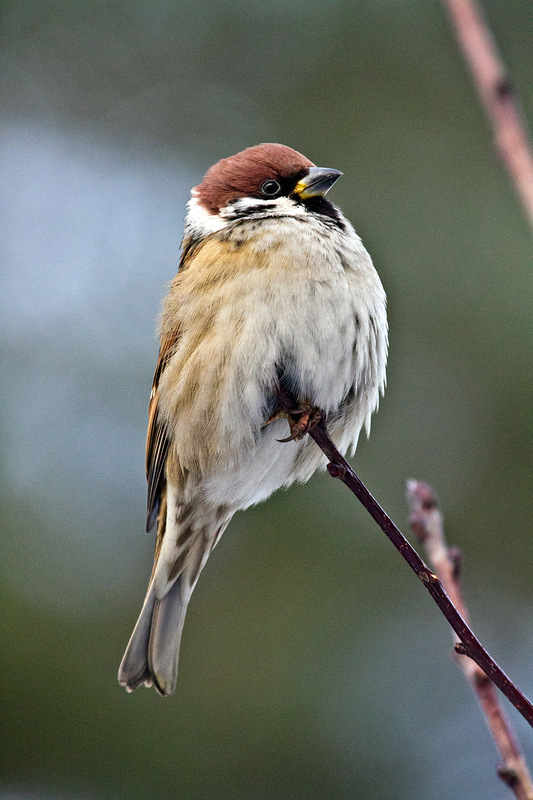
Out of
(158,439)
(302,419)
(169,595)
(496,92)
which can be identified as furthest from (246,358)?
(496,92)

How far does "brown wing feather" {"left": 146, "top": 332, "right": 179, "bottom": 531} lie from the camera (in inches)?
131

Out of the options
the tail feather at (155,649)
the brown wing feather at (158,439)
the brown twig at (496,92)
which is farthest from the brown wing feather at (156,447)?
the brown twig at (496,92)

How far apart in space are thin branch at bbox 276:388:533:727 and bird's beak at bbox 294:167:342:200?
4.17 feet

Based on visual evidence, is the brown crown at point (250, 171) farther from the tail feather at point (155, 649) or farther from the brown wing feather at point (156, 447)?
the tail feather at point (155, 649)

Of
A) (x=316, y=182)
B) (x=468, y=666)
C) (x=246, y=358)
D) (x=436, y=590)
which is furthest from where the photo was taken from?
(x=316, y=182)

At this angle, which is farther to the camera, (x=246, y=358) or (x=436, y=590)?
(x=246, y=358)

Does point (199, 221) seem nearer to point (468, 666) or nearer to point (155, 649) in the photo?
point (155, 649)

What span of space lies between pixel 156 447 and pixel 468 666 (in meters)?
1.74

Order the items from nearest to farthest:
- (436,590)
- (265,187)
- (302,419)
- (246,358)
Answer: (436,590) → (302,419) → (246,358) → (265,187)

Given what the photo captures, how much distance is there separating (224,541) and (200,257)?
235cm

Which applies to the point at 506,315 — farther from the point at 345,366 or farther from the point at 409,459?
the point at 345,366

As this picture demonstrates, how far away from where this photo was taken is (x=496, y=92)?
144 cm

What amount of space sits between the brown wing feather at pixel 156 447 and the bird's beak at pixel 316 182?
2.51 feet

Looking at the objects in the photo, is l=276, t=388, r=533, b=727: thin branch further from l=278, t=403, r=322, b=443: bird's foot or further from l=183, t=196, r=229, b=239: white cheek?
l=183, t=196, r=229, b=239: white cheek
